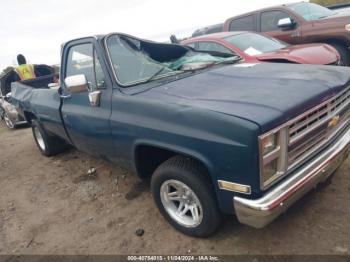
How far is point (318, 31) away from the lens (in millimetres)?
7113

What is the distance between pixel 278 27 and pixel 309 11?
768mm

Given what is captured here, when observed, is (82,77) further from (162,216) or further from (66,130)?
(162,216)

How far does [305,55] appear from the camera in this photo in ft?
17.9

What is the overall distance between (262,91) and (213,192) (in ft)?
3.04

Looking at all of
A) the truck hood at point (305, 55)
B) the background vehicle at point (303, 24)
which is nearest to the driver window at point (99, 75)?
the truck hood at point (305, 55)

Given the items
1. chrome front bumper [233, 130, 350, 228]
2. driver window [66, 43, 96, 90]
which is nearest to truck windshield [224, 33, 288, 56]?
driver window [66, 43, 96, 90]

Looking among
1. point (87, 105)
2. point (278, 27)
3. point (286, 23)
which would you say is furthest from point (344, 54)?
point (87, 105)

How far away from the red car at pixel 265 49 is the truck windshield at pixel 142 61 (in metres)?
1.52

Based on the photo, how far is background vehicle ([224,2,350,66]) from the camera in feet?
22.5

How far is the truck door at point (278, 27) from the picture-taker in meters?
7.47

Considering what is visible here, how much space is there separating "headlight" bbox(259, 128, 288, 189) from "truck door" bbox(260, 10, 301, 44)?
19.5 ft

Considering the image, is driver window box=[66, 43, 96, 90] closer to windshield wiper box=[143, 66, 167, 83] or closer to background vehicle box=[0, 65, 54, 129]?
windshield wiper box=[143, 66, 167, 83]

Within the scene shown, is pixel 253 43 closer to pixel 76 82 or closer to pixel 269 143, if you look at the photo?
pixel 76 82

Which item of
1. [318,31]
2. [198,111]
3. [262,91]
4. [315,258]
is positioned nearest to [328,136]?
[262,91]
